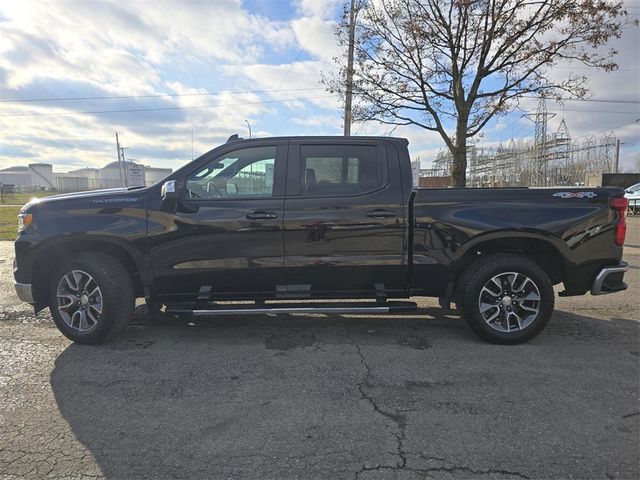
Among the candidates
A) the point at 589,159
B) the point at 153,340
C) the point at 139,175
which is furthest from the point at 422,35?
the point at 589,159

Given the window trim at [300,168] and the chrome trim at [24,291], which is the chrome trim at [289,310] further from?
the chrome trim at [24,291]

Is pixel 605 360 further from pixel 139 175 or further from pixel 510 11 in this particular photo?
pixel 139 175

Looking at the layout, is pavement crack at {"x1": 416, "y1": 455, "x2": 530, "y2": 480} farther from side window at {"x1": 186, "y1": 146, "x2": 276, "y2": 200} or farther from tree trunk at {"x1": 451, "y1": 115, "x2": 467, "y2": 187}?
tree trunk at {"x1": 451, "y1": 115, "x2": 467, "y2": 187}

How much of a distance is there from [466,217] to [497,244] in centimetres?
49

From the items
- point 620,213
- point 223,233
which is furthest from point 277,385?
point 620,213

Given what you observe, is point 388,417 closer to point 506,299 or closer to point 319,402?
point 319,402

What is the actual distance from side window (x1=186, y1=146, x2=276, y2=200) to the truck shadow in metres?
1.53

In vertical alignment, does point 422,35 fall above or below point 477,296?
above

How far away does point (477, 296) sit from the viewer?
14.0ft

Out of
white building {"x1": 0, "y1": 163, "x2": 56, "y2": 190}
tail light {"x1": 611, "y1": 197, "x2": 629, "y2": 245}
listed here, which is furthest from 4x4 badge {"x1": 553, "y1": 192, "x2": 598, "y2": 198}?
white building {"x1": 0, "y1": 163, "x2": 56, "y2": 190}

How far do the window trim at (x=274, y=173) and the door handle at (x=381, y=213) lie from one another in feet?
2.88

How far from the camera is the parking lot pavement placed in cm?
254

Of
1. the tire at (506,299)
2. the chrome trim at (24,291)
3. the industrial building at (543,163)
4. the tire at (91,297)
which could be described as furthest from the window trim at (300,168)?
the industrial building at (543,163)

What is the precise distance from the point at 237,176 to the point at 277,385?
2.08m
